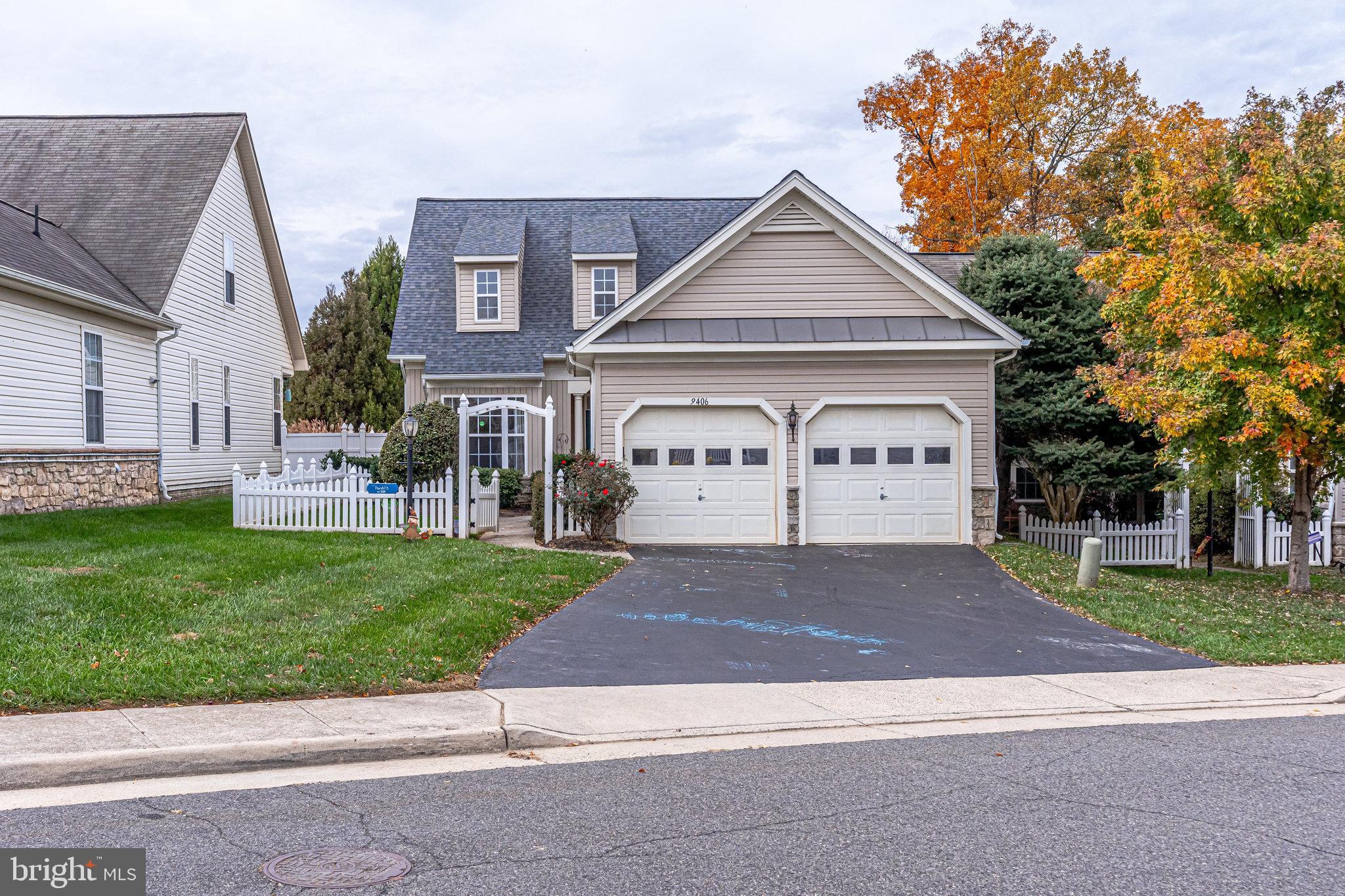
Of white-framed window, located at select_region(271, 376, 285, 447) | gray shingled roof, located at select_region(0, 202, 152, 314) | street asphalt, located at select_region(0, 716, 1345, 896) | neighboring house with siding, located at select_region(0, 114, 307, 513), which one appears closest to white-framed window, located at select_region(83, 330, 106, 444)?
neighboring house with siding, located at select_region(0, 114, 307, 513)

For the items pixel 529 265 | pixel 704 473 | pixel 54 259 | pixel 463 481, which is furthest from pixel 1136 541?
pixel 54 259

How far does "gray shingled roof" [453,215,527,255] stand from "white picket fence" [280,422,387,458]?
17.9 ft

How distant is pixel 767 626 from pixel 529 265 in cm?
1684

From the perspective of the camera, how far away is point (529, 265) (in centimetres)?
2502

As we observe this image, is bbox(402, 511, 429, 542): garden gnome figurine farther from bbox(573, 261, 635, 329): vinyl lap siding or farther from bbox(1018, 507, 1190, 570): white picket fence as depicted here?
bbox(1018, 507, 1190, 570): white picket fence

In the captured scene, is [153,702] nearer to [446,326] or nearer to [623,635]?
[623,635]

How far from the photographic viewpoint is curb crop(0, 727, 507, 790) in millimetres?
5535

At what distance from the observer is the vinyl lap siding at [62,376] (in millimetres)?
15844

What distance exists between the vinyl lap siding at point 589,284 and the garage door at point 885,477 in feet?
28.1

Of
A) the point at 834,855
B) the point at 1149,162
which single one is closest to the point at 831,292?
the point at 1149,162

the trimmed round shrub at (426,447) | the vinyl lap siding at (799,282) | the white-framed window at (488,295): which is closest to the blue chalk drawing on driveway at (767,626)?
the vinyl lap siding at (799,282)

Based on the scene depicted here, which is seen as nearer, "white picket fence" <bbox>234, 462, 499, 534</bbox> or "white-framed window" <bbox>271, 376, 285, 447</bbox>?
"white picket fence" <bbox>234, 462, 499, 534</bbox>

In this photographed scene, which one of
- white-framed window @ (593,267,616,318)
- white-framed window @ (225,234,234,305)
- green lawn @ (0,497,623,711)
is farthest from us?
white-framed window @ (593,267,616,318)

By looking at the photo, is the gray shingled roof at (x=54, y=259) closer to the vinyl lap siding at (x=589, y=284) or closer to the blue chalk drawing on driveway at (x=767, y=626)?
the vinyl lap siding at (x=589, y=284)
